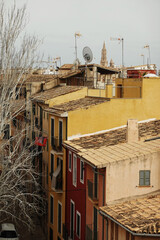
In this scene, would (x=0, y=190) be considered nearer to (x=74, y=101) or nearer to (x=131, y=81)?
A: (x=74, y=101)

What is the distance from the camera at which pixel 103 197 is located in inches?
611

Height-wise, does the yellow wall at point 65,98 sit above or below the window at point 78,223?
above

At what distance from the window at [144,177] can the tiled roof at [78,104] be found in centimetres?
792

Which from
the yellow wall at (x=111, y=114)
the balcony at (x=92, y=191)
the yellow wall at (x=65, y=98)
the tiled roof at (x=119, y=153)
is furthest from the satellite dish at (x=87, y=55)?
the balcony at (x=92, y=191)

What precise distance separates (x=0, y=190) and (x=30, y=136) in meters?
13.9

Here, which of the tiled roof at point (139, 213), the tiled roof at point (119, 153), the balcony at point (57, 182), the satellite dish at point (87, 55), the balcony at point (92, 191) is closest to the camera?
the tiled roof at point (139, 213)

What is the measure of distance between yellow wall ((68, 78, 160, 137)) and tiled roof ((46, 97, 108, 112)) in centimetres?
45

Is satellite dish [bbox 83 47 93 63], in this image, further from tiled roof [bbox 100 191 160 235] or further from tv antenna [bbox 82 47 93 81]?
tiled roof [bbox 100 191 160 235]

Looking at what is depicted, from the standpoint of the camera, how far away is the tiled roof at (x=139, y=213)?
12219 millimetres

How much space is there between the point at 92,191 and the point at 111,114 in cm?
657

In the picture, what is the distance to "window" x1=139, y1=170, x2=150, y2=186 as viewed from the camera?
15.2 metres

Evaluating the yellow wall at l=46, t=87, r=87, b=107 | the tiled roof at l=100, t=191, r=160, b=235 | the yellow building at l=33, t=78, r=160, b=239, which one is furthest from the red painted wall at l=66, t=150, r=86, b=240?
the tiled roof at l=100, t=191, r=160, b=235

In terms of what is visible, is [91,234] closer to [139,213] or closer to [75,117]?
[139,213]

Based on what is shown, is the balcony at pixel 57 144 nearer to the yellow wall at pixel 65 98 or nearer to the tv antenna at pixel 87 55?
the yellow wall at pixel 65 98
